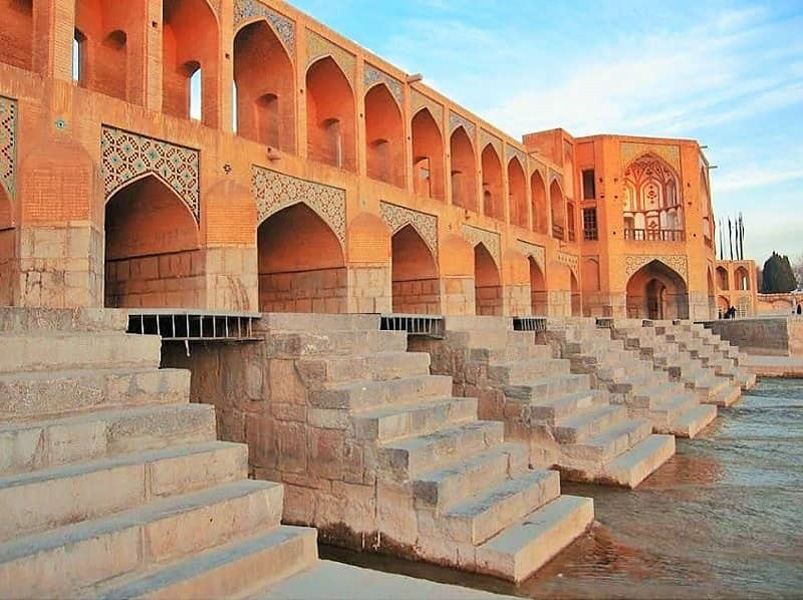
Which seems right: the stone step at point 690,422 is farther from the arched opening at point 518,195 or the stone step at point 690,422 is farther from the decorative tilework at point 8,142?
the arched opening at point 518,195

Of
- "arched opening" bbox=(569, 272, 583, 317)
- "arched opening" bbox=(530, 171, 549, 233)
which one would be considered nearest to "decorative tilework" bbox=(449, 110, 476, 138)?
"arched opening" bbox=(530, 171, 549, 233)

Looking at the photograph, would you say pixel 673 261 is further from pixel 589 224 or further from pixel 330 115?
pixel 330 115

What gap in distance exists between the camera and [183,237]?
9984 mm

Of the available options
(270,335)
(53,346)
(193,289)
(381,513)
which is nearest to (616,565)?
(381,513)

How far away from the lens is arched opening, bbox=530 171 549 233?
77.9 feet

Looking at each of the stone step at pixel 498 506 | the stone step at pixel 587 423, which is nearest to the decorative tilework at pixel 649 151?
the stone step at pixel 587 423

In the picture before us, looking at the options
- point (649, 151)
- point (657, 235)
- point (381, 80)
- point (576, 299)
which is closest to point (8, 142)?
point (381, 80)

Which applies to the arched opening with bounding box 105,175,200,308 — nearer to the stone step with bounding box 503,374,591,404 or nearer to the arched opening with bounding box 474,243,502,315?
the stone step with bounding box 503,374,591,404

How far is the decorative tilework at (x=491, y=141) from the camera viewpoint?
1920 cm

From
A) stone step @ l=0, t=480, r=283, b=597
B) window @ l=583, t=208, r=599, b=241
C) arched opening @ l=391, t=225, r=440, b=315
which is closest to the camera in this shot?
stone step @ l=0, t=480, r=283, b=597

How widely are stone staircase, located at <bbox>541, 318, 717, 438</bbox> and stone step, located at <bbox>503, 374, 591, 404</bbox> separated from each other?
54.8 inches

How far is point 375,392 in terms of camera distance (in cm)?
571

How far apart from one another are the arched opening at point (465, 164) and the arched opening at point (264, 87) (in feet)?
22.4

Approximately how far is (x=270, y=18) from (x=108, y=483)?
1000 centimetres
